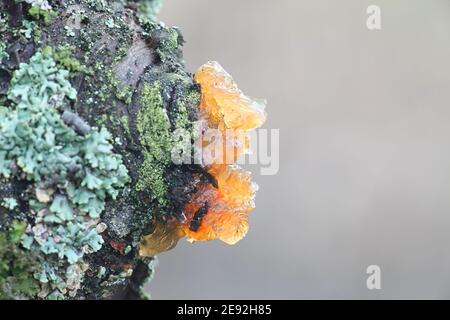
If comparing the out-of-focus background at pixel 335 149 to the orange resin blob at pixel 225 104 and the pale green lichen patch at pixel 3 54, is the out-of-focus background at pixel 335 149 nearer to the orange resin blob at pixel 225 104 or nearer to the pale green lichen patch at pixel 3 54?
the orange resin blob at pixel 225 104

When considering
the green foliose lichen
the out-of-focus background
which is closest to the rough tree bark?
the green foliose lichen

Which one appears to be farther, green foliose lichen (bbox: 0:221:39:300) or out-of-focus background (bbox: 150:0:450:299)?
out-of-focus background (bbox: 150:0:450:299)

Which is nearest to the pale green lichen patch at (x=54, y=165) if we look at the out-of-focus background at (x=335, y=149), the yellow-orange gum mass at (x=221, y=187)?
the yellow-orange gum mass at (x=221, y=187)

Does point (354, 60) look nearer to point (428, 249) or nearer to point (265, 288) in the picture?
point (428, 249)

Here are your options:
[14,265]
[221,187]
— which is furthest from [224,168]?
[14,265]

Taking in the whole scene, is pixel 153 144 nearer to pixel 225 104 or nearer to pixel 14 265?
pixel 225 104

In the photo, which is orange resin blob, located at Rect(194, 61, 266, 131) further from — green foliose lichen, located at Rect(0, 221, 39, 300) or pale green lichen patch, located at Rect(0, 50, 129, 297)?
green foliose lichen, located at Rect(0, 221, 39, 300)
